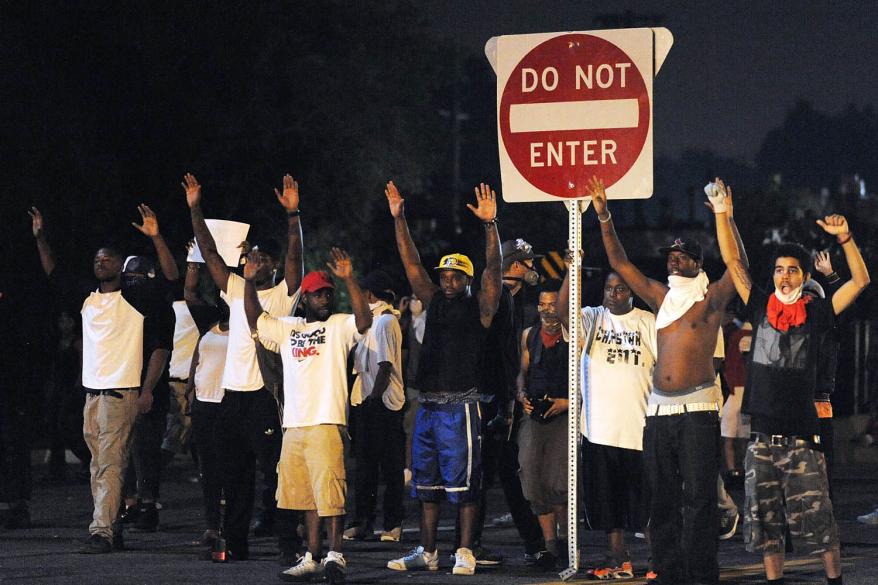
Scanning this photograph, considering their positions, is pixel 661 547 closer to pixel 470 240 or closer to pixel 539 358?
pixel 539 358

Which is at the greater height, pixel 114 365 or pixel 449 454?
pixel 114 365

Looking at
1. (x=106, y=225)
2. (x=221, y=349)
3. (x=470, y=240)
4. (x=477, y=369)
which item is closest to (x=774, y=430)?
(x=477, y=369)

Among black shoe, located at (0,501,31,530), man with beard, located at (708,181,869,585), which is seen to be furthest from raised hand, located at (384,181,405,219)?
black shoe, located at (0,501,31,530)

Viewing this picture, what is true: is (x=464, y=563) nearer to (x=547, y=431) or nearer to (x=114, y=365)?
(x=547, y=431)

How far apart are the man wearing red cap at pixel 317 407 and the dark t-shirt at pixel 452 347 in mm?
653

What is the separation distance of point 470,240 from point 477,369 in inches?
2150

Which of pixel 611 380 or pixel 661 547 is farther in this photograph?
pixel 611 380

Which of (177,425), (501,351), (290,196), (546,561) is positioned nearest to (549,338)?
(501,351)

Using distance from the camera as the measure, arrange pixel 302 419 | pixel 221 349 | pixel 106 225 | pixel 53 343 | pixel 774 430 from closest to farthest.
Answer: pixel 774 430, pixel 302 419, pixel 221 349, pixel 53 343, pixel 106 225

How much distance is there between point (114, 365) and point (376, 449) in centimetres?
249

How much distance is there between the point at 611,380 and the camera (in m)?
10.7

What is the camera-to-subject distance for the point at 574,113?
33.6 feet

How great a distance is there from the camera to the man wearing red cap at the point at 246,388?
36.5 ft

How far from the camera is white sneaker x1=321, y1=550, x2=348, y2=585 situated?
10.1m
